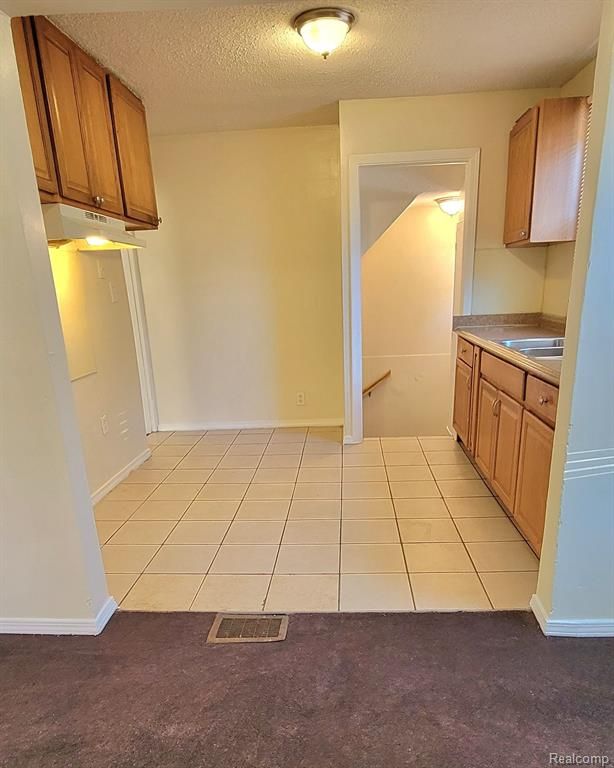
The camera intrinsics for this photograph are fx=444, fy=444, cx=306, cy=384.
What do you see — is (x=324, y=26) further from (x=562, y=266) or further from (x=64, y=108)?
(x=562, y=266)

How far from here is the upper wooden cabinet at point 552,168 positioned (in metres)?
2.57

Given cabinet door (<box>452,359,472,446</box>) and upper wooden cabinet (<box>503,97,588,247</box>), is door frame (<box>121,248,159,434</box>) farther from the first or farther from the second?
upper wooden cabinet (<box>503,97,588,247</box>)

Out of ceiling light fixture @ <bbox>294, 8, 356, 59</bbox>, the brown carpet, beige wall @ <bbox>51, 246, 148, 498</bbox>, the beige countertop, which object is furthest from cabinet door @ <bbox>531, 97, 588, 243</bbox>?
beige wall @ <bbox>51, 246, 148, 498</bbox>

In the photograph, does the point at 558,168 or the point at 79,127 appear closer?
the point at 79,127

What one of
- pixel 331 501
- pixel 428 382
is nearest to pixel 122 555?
pixel 331 501

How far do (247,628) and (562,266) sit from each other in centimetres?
288

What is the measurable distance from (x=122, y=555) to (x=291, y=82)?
2.83m

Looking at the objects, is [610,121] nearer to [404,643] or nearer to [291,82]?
[404,643]

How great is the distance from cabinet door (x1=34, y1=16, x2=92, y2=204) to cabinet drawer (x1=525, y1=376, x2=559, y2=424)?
2285 mm

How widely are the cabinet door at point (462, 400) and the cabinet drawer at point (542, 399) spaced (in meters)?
0.99

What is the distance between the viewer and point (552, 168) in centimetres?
265

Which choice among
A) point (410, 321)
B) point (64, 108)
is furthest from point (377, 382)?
point (64, 108)

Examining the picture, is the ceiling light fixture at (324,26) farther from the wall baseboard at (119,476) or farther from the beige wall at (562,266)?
the wall baseboard at (119,476)

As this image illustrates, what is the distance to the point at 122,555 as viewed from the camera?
2.25 metres
